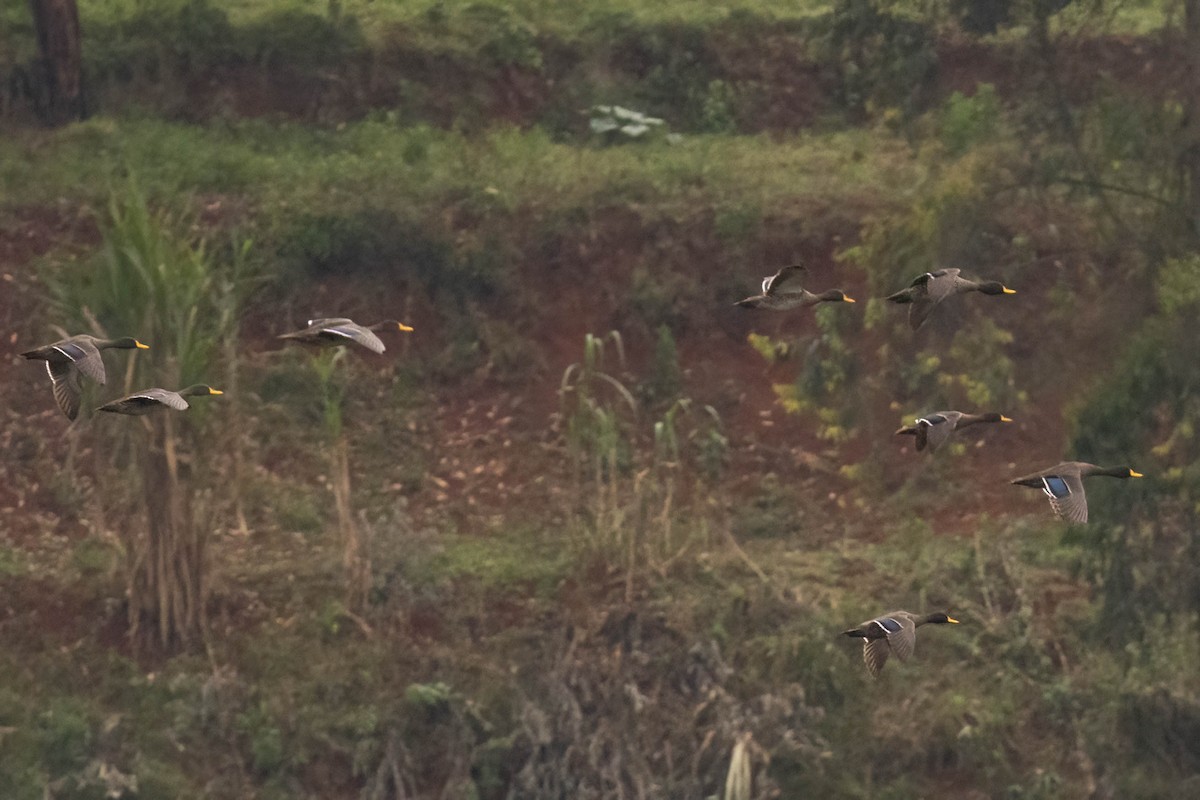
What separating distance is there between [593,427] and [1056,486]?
5.75 m

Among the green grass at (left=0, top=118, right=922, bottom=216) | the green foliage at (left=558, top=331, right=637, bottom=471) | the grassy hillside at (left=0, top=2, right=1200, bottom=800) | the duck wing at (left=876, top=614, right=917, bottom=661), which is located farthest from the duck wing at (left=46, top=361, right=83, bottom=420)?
the green grass at (left=0, top=118, right=922, bottom=216)

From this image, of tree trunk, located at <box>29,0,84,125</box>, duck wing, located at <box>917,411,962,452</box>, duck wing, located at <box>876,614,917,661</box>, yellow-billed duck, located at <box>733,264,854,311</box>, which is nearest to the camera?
duck wing, located at <box>917,411,962,452</box>

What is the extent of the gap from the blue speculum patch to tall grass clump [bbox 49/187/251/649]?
4.65 m

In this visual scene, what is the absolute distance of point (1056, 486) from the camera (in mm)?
4699

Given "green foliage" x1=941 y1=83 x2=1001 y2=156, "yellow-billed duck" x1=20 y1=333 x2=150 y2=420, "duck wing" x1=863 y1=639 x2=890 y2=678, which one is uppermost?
"yellow-billed duck" x1=20 y1=333 x2=150 y2=420

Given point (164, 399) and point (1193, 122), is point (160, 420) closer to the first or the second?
point (1193, 122)

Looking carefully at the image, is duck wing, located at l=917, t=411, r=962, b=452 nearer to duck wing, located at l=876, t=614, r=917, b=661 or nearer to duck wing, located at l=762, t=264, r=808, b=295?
duck wing, located at l=762, t=264, r=808, b=295

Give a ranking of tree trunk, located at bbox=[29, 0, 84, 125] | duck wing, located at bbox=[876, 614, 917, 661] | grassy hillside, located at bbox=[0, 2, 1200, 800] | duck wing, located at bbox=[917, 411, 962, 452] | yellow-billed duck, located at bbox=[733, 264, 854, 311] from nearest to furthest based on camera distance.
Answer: duck wing, located at bbox=[917, 411, 962, 452] < yellow-billed duck, located at bbox=[733, 264, 854, 311] < duck wing, located at bbox=[876, 614, 917, 661] < grassy hillside, located at bbox=[0, 2, 1200, 800] < tree trunk, located at bbox=[29, 0, 84, 125]

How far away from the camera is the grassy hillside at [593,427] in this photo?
9047 millimetres

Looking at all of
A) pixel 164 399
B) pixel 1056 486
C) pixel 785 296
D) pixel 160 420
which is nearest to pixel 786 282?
pixel 785 296

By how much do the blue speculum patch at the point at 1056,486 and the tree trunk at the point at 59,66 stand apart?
9.74 metres

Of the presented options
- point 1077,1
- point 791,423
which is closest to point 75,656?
point 791,423

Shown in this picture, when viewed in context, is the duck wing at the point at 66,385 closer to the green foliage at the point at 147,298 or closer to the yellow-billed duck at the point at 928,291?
the yellow-billed duck at the point at 928,291

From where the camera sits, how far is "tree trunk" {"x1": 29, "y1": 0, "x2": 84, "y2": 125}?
13.1 meters
